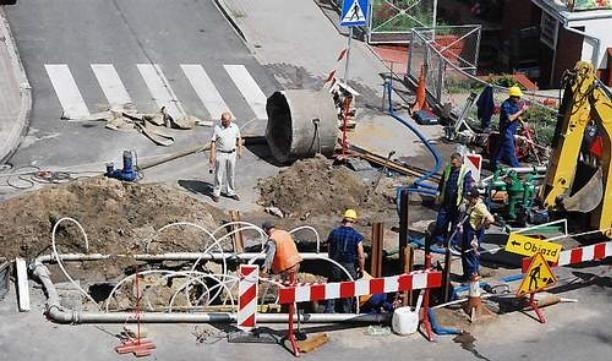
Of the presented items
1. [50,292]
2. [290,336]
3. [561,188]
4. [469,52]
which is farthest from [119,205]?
[469,52]

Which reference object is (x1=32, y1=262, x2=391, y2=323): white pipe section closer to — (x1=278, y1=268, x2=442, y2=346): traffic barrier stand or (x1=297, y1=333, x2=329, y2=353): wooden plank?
(x1=297, y1=333, x2=329, y2=353): wooden plank

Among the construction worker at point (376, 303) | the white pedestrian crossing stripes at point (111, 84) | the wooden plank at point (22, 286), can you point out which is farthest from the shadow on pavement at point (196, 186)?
the construction worker at point (376, 303)

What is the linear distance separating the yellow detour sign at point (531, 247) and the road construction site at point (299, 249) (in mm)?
24

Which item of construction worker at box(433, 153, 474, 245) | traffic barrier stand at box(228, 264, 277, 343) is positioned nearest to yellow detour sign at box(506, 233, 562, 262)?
construction worker at box(433, 153, 474, 245)

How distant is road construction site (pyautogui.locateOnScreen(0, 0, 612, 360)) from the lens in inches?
643

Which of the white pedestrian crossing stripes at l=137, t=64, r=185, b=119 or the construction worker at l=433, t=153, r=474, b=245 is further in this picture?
the white pedestrian crossing stripes at l=137, t=64, r=185, b=119

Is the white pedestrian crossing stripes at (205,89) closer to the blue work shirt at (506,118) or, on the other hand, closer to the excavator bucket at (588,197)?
the blue work shirt at (506,118)

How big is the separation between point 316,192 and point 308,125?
74.2 inches

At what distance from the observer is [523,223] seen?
20.4m

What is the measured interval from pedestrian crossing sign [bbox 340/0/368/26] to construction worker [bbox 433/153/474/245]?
19.5 feet

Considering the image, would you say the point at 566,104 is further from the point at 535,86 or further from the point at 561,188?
the point at 535,86

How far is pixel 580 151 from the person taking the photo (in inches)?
779

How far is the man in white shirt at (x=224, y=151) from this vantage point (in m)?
20.9

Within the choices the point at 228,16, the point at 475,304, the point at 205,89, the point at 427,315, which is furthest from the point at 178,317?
the point at 228,16
